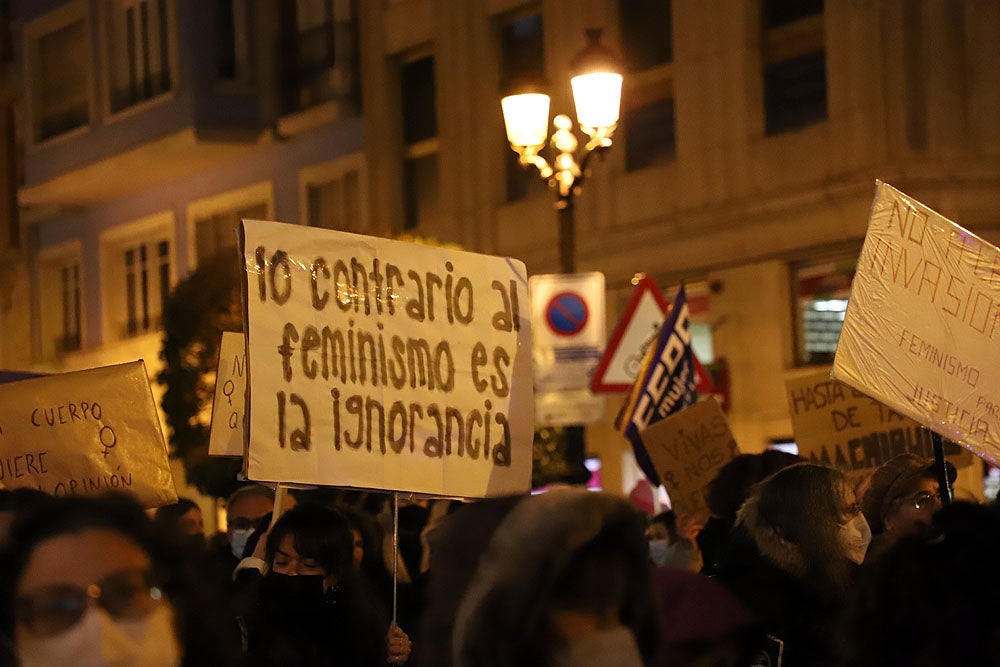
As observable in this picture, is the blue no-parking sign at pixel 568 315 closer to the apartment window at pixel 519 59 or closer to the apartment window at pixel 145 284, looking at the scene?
the apartment window at pixel 519 59

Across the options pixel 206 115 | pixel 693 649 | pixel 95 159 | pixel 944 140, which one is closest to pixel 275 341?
pixel 693 649

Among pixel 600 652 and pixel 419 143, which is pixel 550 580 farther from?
pixel 419 143

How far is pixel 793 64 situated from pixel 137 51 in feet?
46.4

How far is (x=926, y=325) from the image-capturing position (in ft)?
22.0

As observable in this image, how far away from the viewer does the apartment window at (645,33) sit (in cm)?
1981

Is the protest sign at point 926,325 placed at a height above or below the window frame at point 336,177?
below

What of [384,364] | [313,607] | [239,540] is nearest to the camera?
[313,607]

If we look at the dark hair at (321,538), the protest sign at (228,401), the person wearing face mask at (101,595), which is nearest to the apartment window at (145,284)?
the protest sign at (228,401)

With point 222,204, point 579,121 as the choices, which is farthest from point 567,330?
point 222,204

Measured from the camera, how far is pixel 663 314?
491 inches

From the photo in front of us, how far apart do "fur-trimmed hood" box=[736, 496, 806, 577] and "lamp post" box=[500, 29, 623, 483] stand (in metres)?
7.17

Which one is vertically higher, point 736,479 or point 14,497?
point 14,497

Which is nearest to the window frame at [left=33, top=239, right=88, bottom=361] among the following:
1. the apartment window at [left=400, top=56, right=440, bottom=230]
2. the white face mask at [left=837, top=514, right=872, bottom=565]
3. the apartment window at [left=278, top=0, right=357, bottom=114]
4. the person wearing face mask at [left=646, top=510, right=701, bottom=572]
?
the apartment window at [left=278, top=0, right=357, bottom=114]

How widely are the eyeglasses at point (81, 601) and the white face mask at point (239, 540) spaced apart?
19.8 ft
